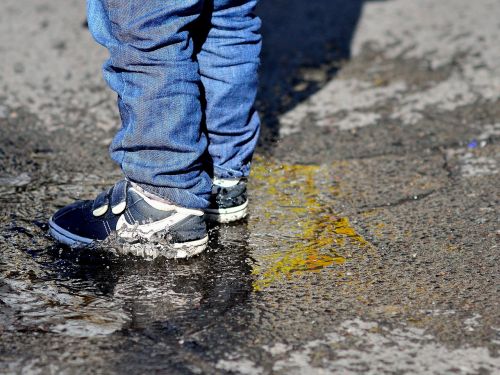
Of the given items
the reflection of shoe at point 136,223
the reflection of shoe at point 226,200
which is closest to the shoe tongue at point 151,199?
the reflection of shoe at point 136,223

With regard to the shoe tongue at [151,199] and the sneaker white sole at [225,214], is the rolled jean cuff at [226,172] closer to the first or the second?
the sneaker white sole at [225,214]

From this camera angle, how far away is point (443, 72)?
4.14 m

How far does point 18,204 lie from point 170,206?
0.66 metres

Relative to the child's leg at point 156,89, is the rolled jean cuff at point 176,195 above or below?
below

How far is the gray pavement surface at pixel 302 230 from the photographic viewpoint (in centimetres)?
201

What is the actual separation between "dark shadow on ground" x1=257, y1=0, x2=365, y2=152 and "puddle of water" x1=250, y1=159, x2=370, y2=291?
288 mm

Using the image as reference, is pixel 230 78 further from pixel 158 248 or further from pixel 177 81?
pixel 158 248

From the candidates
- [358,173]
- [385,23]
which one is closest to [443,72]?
[385,23]

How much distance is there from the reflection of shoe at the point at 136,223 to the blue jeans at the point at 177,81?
6cm

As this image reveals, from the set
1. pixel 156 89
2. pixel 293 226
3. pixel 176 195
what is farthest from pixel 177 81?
pixel 293 226

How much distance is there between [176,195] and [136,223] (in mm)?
160

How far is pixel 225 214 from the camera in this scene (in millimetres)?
2703

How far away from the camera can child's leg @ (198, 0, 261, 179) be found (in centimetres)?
256

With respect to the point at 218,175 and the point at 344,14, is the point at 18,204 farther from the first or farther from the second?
the point at 344,14
